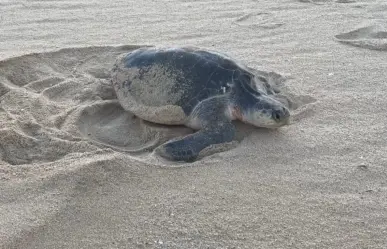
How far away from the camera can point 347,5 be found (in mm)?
5223

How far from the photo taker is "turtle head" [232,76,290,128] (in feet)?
9.29

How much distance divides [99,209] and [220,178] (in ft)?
1.97

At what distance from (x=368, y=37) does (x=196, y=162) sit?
241 cm

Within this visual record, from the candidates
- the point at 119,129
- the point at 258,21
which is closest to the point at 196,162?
the point at 119,129

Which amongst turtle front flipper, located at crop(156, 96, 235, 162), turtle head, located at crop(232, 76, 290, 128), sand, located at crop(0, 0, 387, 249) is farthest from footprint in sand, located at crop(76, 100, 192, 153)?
turtle head, located at crop(232, 76, 290, 128)

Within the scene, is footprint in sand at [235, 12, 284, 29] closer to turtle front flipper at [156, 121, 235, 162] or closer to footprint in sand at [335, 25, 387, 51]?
footprint in sand at [335, 25, 387, 51]

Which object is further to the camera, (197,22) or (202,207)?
(197,22)

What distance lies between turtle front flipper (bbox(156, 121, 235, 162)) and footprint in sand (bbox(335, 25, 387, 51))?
5.90ft

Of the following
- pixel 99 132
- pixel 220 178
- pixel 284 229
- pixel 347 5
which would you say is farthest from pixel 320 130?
pixel 347 5

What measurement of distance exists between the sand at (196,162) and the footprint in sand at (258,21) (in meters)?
0.04

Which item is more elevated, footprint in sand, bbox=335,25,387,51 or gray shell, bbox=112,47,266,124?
gray shell, bbox=112,47,266,124

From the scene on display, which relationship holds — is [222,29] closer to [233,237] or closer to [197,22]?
[197,22]

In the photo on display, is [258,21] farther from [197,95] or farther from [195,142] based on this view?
[195,142]

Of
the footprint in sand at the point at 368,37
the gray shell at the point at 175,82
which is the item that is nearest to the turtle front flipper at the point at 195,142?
the gray shell at the point at 175,82
